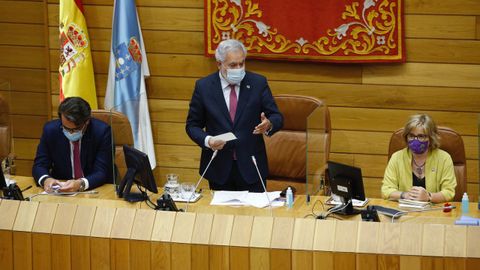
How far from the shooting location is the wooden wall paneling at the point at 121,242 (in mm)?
4383

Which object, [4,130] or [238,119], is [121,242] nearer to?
[238,119]

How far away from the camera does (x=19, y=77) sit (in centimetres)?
706

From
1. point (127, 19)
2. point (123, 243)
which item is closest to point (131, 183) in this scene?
point (123, 243)

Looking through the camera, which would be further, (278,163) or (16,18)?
(16,18)

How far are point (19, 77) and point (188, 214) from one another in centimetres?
313

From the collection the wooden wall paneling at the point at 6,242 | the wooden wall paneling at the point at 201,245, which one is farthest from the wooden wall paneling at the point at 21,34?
the wooden wall paneling at the point at 201,245

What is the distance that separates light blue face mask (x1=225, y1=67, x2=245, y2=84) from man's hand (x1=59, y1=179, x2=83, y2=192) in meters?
1.01

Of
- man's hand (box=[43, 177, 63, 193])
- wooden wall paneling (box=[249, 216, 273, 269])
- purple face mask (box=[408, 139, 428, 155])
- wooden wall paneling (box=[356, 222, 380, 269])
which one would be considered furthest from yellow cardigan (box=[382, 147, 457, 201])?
man's hand (box=[43, 177, 63, 193])

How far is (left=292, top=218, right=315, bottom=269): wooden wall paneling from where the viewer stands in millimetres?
4184

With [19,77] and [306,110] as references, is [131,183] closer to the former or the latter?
[306,110]

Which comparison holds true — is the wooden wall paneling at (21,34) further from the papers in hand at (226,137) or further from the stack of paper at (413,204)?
the stack of paper at (413,204)

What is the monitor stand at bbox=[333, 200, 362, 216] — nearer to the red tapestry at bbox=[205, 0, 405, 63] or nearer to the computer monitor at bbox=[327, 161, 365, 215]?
the computer monitor at bbox=[327, 161, 365, 215]

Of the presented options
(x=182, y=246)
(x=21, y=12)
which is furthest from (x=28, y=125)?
(x=182, y=246)

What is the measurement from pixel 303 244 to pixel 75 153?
5.78 ft
